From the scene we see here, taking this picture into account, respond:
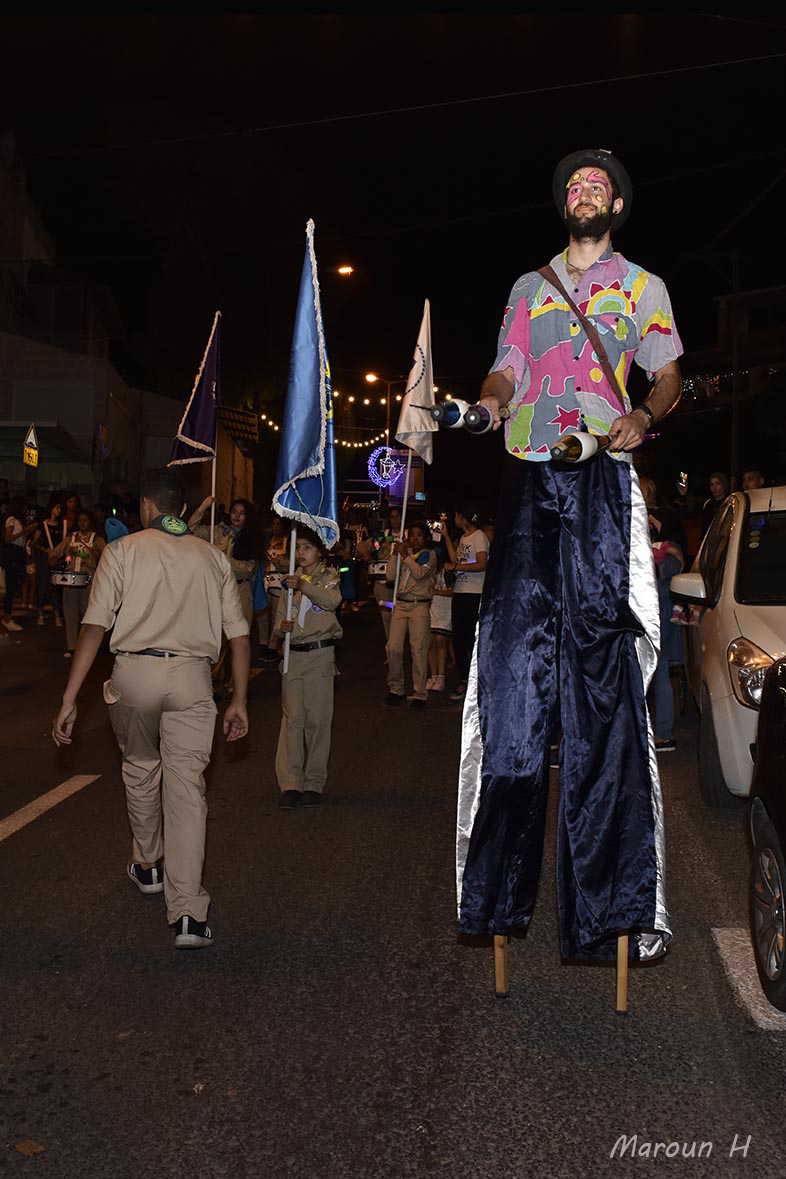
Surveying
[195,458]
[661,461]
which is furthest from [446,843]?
[661,461]

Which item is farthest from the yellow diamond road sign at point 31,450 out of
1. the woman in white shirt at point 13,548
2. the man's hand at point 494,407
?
the man's hand at point 494,407

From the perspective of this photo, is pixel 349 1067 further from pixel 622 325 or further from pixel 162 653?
pixel 622 325

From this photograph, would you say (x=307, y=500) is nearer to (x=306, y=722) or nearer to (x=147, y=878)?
(x=306, y=722)

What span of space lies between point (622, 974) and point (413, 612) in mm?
9211

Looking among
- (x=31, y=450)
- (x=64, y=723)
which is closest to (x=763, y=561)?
(x=64, y=723)

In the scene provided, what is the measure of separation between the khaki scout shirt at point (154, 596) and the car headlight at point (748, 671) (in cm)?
284

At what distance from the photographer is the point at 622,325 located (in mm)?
4301

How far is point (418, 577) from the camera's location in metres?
13.4

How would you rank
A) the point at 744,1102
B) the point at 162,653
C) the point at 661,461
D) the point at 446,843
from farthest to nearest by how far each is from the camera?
the point at 661,461
the point at 446,843
the point at 162,653
the point at 744,1102

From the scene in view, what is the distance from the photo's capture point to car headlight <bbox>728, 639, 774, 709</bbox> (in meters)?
6.57

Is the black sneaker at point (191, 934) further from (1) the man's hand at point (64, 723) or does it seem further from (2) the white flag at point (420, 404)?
(2) the white flag at point (420, 404)

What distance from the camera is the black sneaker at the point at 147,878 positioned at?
5.93 meters

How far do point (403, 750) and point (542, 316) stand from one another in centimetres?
633

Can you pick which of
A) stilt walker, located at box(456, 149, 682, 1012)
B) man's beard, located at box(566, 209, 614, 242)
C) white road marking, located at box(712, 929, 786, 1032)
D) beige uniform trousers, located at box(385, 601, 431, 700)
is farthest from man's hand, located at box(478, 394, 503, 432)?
beige uniform trousers, located at box(385, 601, 431, 700)
